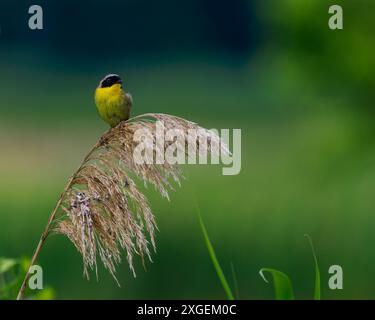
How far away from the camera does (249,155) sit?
987cm

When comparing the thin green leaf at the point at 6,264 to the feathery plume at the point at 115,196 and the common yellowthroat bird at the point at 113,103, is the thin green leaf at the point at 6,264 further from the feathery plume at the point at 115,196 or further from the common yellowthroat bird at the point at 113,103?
the common yellowthroat bird at the point at 113,103

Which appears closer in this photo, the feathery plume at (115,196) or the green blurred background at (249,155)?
the feathery plume at (115,196)

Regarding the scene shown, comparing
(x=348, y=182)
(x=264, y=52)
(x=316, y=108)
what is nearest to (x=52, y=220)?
(x=348, y=182)

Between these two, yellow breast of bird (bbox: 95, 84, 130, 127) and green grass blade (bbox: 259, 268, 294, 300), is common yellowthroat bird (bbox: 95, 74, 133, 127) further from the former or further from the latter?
green grass blade (bbox: 259, 268, 294, 300)

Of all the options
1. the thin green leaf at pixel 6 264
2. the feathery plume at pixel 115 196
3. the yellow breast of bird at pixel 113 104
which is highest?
the yellow breast of bird at pixel 113 104

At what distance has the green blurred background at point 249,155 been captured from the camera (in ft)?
19.9

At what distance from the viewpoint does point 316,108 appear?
9797mm

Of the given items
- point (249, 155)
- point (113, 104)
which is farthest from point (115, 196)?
point (249, 155)

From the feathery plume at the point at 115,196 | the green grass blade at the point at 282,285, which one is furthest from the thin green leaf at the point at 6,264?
the green grass blade at the point at 282,285

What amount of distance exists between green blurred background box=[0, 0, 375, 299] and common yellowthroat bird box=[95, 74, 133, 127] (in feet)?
1.91

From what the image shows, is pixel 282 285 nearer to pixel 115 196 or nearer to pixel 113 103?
pixel 115 196

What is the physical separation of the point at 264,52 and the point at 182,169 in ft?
31.3

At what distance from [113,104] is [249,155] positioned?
6930 mm
